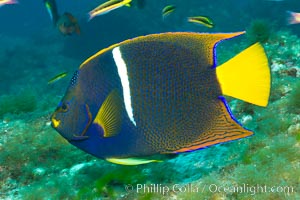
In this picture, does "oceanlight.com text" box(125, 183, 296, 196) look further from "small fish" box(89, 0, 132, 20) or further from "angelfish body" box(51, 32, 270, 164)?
"small fish" box(89, 0, 132, 20)

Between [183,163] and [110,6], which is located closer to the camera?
[183,163]

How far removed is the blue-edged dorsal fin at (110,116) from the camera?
4.19ft

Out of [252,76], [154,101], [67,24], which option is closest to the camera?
[252,76]

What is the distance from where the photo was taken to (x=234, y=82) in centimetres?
116

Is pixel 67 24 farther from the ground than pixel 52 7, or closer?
closer

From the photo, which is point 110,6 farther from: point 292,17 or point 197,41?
point 197,41

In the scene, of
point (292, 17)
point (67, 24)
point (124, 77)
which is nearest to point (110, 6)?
point (67, 24)

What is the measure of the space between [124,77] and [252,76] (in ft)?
1.73

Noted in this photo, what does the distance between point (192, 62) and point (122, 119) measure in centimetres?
38

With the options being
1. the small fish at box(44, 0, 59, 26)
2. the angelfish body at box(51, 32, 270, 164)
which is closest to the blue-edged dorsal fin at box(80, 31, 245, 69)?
the angelfish body at box(51, 32, 270, 164)

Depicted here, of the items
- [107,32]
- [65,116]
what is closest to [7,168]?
[65,116]

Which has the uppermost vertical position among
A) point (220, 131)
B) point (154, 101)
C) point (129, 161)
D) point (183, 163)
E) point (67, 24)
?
point (154, 101)

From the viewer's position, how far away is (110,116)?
1278mm

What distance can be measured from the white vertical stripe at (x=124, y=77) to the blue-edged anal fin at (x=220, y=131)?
27cm
